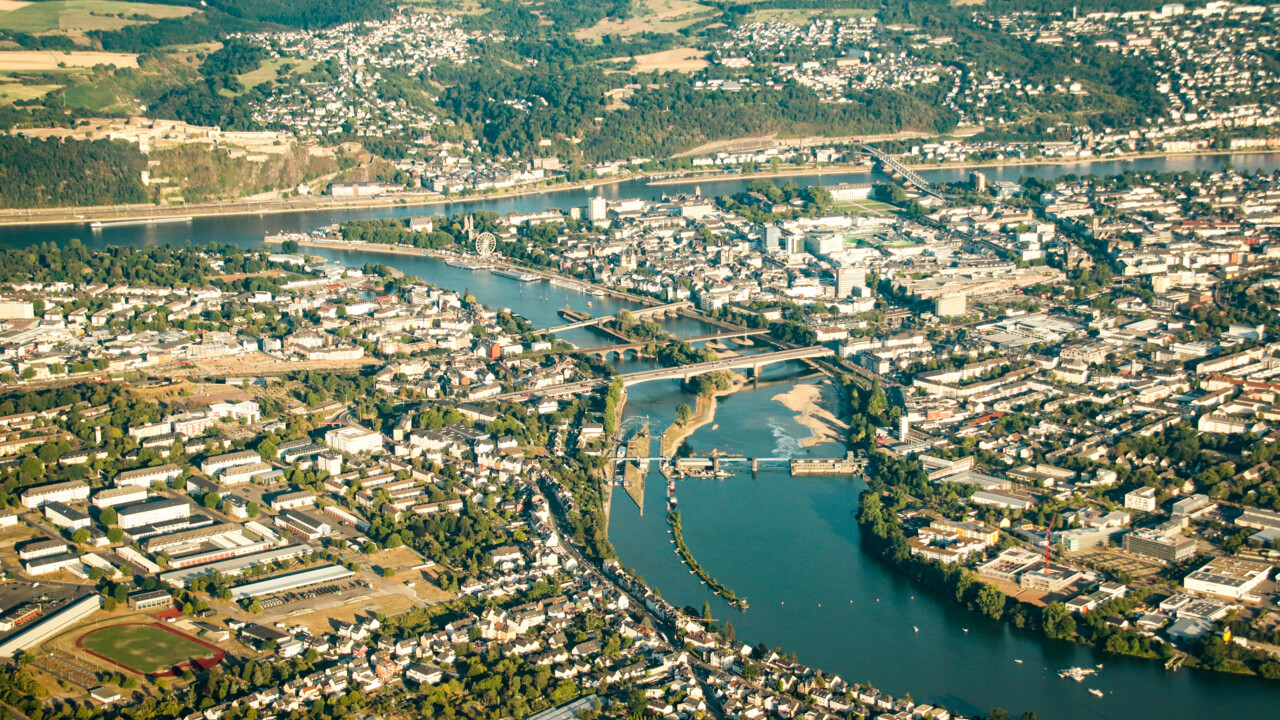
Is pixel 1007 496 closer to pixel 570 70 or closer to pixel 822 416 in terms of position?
pixel 822 416

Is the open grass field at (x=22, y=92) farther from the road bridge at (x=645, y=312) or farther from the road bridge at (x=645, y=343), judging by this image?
the road bridge at (x=645, y=343)

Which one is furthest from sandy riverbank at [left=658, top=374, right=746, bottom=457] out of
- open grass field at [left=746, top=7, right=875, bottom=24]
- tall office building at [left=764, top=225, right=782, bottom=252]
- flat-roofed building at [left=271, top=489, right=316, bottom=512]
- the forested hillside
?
open grass field at [left=746, top=7, right=875, bottom=24]

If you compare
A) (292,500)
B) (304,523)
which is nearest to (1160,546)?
(304,523)

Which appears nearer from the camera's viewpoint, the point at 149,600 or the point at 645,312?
the point at 149,600

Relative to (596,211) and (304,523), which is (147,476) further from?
(596,211)

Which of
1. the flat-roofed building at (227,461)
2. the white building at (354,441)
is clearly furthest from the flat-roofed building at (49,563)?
the white building at (354,441)

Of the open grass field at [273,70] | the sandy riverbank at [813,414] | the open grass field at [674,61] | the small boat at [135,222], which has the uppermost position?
the open grass field at [273,70]
